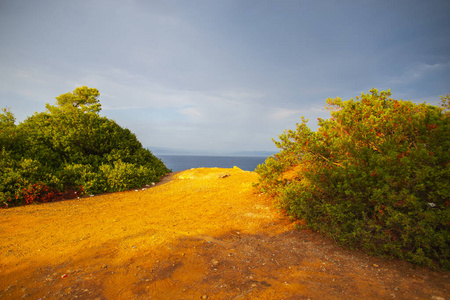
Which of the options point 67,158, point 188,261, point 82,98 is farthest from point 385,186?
point 82,98

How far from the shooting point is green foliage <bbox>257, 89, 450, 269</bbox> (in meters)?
3.77

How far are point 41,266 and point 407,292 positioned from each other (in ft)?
19.1

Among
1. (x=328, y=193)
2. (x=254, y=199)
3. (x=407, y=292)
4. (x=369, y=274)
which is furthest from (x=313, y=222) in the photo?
(x=254, y=199)

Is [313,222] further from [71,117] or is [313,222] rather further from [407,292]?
[71,117]

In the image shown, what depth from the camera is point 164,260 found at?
3996 mm

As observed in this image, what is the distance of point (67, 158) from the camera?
1112 centimetres

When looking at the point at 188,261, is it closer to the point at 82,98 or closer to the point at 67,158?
the point at 67,158

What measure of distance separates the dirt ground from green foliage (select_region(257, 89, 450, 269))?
14.8 inches

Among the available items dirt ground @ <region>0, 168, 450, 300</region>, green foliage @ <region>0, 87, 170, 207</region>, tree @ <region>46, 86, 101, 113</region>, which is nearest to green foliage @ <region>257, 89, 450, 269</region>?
dirt ground @ <region>0, 168, 450, 300</region>

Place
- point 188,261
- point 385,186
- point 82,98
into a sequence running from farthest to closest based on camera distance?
point 82,98
point 385,186
point 188,261

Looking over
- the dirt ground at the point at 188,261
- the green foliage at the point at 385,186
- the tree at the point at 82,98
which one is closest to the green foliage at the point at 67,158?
the dirt ground at the point at 188,261

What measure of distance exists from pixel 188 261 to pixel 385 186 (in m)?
3.82

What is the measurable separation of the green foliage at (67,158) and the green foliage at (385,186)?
320 inches

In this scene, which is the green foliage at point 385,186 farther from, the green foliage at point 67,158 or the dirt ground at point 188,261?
the green foliage at point 67,158
